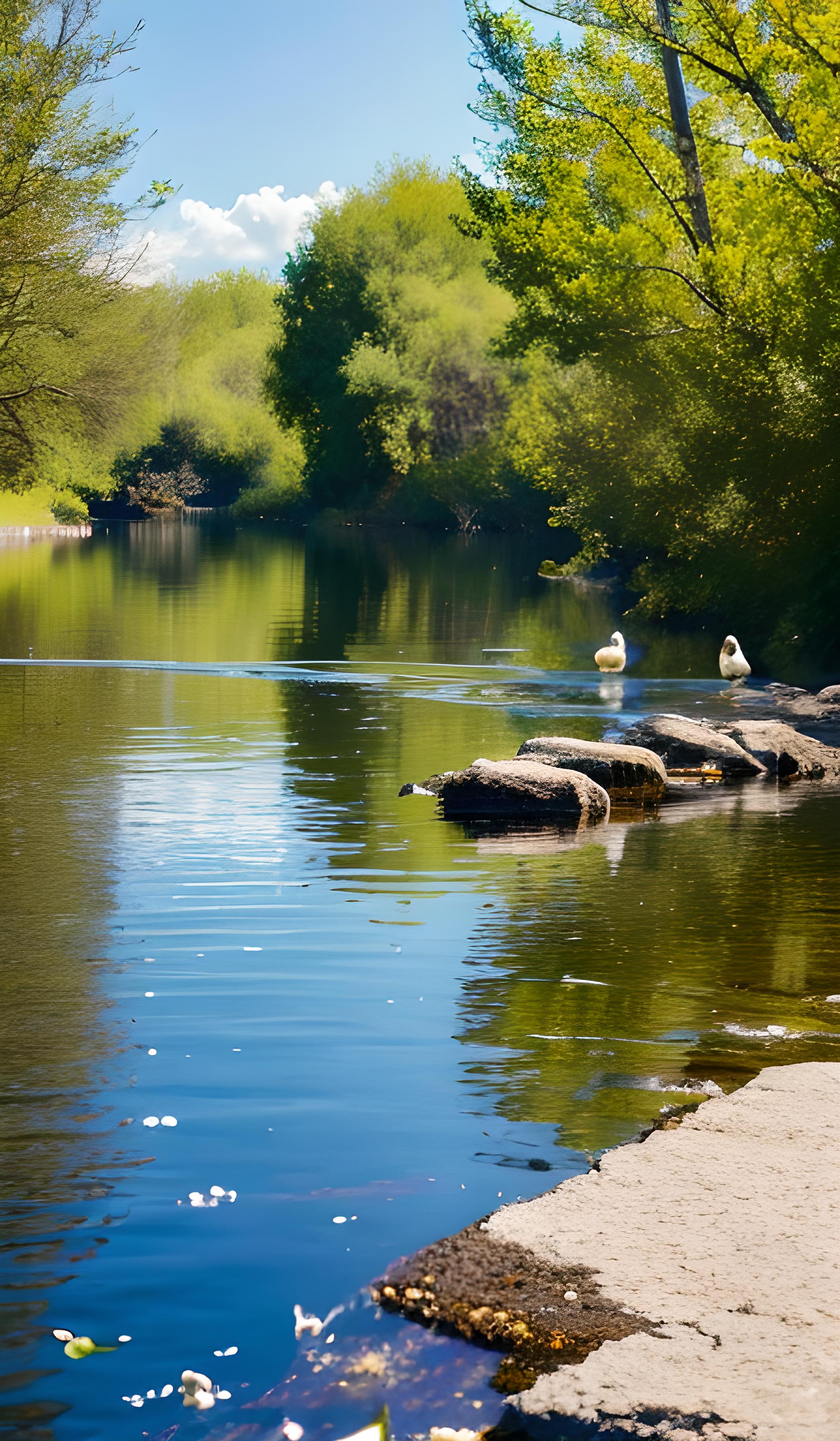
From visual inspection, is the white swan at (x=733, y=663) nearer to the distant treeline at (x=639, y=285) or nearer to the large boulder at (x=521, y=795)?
the distant treeline at (x=639, y=285)

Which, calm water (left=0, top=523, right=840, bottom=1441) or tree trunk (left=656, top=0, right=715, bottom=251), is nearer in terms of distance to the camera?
calm water (left=0, top=523, right=840, bottom=1441)

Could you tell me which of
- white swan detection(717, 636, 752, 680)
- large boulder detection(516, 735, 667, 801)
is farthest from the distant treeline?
large boulder detection(516, 735, 667, 801)

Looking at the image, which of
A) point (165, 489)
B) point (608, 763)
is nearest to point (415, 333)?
point (165, 489)

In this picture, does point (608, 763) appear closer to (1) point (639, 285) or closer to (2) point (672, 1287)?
(2) point (672, 1287)

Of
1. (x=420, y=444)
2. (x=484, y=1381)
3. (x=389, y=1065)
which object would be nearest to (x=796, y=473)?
(x=389, y=1065)

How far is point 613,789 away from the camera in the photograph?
14281mm

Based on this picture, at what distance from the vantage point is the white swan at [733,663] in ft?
80.2

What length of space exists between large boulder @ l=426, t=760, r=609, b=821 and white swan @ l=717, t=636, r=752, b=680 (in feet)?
38.1

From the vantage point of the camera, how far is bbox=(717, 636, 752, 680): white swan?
2445 centimetres

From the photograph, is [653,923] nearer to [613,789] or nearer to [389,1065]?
[389,1065]

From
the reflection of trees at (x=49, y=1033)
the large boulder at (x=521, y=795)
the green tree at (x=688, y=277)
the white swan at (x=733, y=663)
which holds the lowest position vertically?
the reflection of trees at (x=49, y=1033)

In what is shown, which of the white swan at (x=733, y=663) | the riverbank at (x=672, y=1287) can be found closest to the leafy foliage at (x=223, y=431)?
the white swan at (x=733, y=663)

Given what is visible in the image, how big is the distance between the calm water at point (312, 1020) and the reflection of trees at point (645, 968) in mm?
29

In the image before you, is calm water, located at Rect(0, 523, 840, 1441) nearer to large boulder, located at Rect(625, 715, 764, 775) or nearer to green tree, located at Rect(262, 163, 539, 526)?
large boulder, located at Rect(625, 715, 764, 775)
